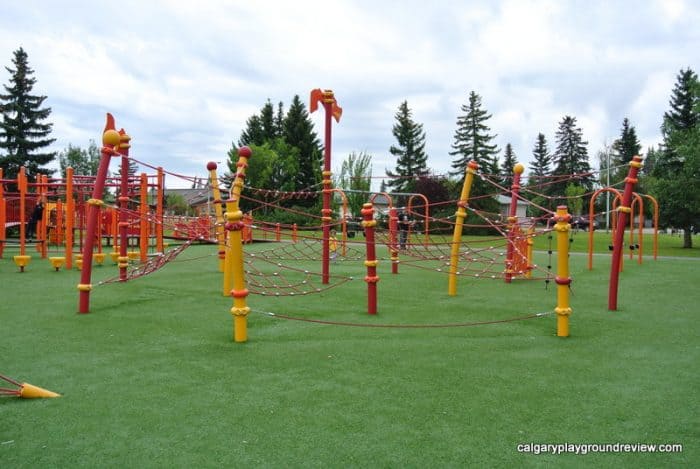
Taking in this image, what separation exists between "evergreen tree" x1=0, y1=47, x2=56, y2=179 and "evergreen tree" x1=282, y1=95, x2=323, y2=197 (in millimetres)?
19718

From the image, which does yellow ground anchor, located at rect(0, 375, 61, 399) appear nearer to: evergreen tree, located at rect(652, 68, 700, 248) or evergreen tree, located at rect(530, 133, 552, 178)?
evergreen tree, located at rect(652, 68, 700, 248)

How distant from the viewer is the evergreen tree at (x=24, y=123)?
4141cm

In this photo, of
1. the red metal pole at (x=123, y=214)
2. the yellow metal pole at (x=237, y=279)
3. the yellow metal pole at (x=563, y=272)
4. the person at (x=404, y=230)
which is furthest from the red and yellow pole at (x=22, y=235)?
the yellow metal pole at (x=563, y=272)

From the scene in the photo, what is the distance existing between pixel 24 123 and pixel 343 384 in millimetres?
47026

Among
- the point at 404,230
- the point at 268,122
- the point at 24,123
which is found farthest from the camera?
the point at 268,122

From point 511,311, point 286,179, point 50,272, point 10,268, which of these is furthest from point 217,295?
point 286,179

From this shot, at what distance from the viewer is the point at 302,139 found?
50.8 metres

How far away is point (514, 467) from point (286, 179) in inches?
1850

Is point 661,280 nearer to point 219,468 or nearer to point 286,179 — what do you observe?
point 219,468

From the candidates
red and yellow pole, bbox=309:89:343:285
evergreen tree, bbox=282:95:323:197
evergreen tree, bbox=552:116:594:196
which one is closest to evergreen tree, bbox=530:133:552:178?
evergreen tree, bbox=552:116:594:196

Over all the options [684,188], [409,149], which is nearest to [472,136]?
[409,149]

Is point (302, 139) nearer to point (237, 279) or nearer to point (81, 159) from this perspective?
point (81, 159)

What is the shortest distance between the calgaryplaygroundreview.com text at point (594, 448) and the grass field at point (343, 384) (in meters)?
0.04

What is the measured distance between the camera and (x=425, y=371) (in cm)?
390
